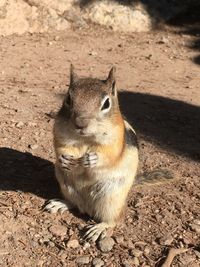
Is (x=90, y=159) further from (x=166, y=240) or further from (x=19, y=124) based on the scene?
(x=19, y=124)

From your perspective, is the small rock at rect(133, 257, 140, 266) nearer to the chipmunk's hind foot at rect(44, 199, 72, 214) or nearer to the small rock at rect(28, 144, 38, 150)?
the chipmunk's hind foot at rect(44, 199, 72, 214)

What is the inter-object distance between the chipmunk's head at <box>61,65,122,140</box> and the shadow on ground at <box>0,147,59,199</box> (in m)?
0.99

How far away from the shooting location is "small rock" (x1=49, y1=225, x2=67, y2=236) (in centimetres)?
387

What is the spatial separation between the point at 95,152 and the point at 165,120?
8.38 feet

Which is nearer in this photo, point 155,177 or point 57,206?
point 57,206

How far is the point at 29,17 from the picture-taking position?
8.84 meters

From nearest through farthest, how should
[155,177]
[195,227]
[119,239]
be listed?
[119,239] < [195,227] < [155,177]

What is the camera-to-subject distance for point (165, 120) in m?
6.02

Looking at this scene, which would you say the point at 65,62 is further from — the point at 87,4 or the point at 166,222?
the point at 166,222

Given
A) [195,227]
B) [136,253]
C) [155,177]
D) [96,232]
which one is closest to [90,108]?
[96,232]

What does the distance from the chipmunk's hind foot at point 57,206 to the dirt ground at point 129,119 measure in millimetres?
46

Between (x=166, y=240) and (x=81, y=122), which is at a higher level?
(x=81, y=122)

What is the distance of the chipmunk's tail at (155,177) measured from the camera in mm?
4328

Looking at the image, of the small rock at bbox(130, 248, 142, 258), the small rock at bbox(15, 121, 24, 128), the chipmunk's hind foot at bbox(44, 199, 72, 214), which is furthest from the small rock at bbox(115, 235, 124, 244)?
the small rock at bbox(15, 121, 24, 128)
